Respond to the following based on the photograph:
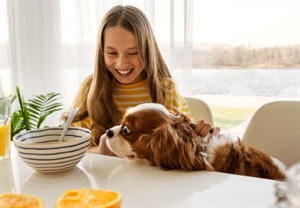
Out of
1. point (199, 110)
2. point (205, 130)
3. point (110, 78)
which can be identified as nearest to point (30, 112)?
point (110, 78)

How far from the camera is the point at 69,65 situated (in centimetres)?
261

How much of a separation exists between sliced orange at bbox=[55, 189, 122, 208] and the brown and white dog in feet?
0.99

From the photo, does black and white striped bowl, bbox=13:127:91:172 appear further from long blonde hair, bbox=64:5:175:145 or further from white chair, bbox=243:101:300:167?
white chair, bbox=243:101:300:167

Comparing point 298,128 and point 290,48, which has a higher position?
point 290,48

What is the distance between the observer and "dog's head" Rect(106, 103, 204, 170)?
34.3 inches

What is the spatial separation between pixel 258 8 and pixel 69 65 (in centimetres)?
140

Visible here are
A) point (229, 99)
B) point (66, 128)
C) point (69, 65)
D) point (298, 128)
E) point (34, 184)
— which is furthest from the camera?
point (69, 65)

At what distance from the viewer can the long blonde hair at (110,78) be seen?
1.47 meters

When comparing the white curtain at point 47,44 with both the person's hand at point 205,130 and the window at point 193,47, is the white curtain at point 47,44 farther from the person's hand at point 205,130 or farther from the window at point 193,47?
the person's hand at point 205,130

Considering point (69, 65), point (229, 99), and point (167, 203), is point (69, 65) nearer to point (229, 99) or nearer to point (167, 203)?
point (229, 99)

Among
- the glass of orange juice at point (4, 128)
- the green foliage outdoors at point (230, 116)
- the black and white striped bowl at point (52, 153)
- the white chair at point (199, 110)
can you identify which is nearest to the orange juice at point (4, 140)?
the glass of orange juice at point (4, 128)

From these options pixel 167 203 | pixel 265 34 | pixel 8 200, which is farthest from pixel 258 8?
pixel 8 200

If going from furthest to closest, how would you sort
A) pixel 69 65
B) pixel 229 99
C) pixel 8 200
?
pixel 69 65
pixel 229 99
pixel 8 200

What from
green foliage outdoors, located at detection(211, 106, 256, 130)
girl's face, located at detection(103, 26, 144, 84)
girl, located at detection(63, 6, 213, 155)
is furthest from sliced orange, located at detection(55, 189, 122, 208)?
green foliage outdoors, located at detection(211, 106, 256, 130)
